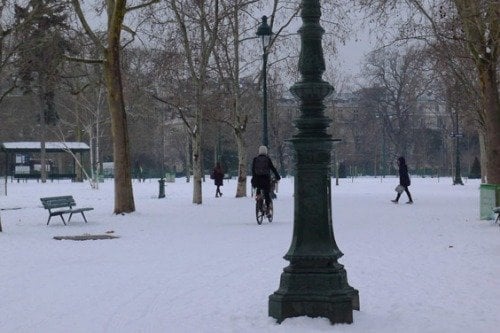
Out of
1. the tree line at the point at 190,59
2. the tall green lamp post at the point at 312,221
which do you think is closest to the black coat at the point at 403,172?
the tree line at the point at 190,59

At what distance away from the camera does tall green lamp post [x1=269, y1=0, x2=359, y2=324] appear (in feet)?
21.2

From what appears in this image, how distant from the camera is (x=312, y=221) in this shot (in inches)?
264

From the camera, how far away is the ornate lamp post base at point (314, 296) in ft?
20.9

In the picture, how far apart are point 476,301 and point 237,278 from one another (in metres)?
3.01

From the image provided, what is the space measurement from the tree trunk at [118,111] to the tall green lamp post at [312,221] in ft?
48.3

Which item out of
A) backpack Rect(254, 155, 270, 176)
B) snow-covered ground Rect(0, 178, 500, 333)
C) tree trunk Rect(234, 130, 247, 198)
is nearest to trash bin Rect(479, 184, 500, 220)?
snow-covered ground Rect(0, 178, 500, 333)

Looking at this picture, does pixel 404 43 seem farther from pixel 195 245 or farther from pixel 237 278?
pixel 237 278

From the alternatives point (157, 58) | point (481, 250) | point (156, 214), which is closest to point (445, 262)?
point (481, 250)

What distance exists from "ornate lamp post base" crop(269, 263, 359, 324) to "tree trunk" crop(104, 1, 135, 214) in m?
15.2

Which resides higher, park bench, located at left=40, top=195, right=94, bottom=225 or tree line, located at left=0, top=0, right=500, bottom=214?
tree line, located at left=0, top=0, right=500, bottom=214

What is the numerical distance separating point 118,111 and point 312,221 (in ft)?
49.6

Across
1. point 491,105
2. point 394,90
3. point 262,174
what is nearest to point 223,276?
point 262,174

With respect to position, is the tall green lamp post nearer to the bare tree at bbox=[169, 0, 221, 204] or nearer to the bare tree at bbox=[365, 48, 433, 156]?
the bare tree at bbox=[169, 0, 221, 204]

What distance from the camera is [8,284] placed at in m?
9.09
